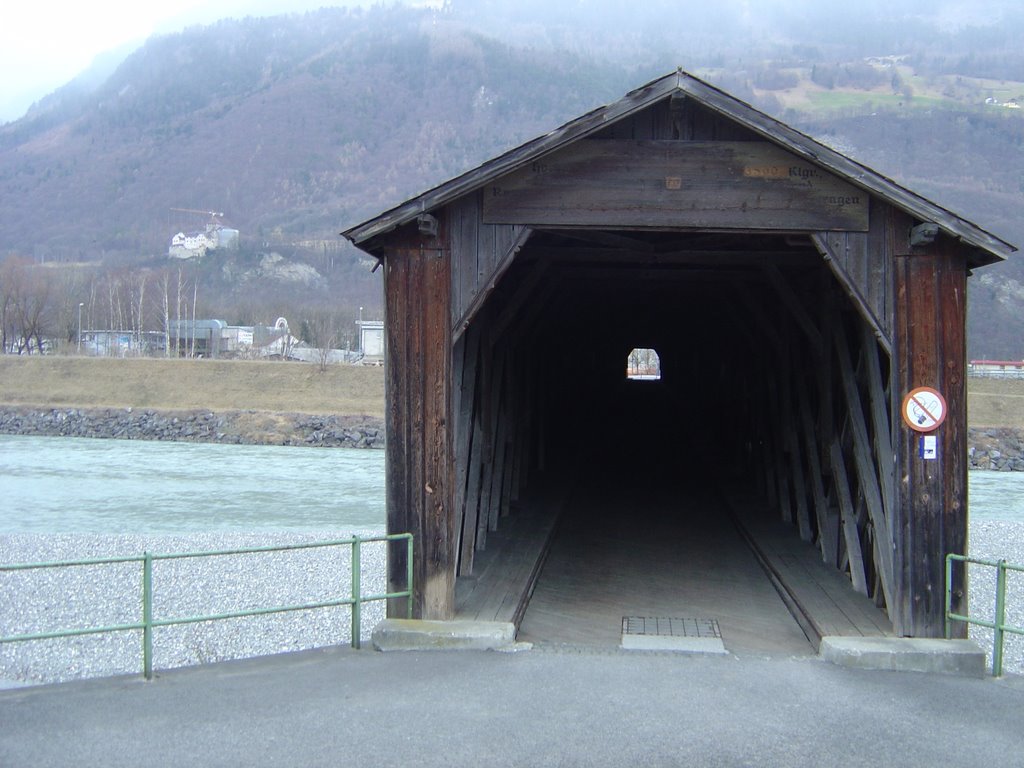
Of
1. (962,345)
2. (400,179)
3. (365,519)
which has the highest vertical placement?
(400,179)

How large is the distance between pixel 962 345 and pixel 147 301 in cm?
9124

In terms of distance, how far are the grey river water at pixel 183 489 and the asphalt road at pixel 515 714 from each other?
12.7 meters

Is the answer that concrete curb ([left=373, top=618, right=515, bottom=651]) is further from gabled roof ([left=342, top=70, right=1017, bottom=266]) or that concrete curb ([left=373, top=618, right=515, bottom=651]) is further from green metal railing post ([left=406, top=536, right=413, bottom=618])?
gabled roof ([left=342, top=70, right=1017, bottom=266])

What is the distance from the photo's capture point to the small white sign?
7.64m

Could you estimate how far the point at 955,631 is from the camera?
756 cm

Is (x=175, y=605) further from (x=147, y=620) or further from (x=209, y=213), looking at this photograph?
(x=209, y=213)

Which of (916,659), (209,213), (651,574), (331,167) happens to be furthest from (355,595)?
(331,167)

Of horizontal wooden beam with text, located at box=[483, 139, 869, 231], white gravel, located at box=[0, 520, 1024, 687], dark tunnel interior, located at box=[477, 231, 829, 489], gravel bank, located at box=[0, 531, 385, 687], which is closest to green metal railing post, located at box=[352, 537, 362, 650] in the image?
white gravel, located at box=[0, 520, 1024, 687]


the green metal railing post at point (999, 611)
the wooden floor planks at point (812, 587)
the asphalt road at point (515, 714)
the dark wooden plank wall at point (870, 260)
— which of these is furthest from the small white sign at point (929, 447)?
the asphalt road at point (515, 714)

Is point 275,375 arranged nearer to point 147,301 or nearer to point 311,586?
point 311,586

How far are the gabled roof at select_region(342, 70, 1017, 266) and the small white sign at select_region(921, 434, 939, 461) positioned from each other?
1.33m

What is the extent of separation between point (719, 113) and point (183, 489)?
21.4 metres

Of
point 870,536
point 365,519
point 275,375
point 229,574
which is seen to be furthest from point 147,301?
point 870,536

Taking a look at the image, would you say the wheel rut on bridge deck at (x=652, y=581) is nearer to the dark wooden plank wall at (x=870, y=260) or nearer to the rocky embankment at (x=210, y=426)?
the dark wooden plank wall at (x=870, y=260)
